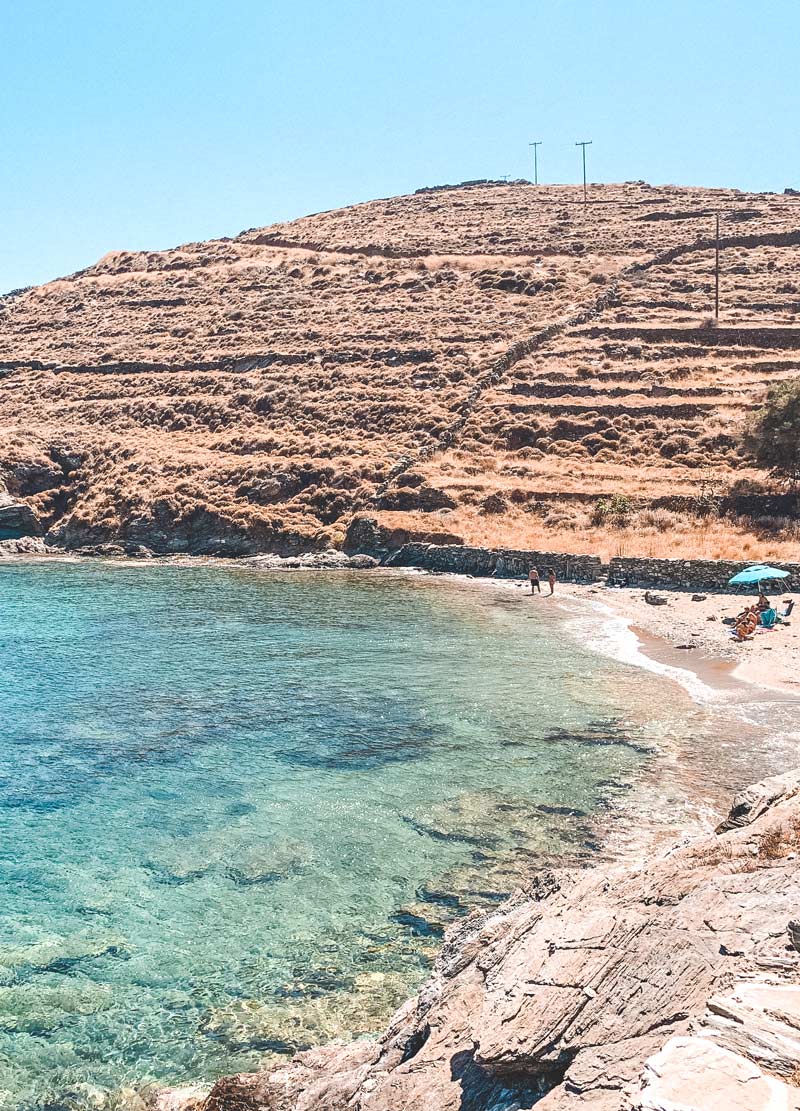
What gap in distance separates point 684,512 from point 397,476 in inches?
800

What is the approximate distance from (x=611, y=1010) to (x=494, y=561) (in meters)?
46.5

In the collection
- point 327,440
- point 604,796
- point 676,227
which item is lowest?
point 604,796

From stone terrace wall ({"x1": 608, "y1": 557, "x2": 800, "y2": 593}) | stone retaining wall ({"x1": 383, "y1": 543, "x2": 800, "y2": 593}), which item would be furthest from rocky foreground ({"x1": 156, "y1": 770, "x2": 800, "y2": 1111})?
stone retaining wall ({"x1": 383, "y1": 543, "x2": 800, "y2": 593})

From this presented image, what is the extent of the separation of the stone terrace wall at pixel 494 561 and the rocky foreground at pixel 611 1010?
38.1 meters

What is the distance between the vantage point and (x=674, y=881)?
11570 mm

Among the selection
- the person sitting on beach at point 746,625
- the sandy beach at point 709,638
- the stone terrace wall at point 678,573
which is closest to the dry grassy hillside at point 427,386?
the stone terrace wall at point 678,573

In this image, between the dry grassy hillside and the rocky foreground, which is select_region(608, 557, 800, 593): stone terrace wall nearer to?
the dry grassy hillside

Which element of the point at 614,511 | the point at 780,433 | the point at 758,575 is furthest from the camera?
the point at 614,511

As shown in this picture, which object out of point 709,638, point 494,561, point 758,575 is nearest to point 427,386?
point 494,561

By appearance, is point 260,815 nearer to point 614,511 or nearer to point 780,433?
point 614,511

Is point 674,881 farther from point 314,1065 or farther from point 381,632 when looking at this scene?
point 381,632

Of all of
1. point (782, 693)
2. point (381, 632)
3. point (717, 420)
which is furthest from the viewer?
point (717, 420)

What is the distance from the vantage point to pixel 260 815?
21000mm

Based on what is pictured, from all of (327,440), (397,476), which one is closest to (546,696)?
(397,476)
